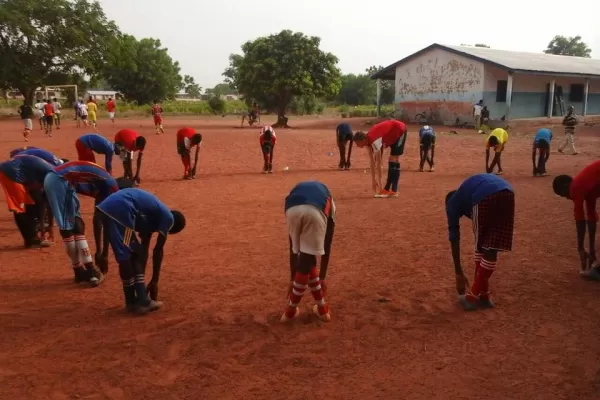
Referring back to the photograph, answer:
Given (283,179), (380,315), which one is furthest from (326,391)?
(283,179)

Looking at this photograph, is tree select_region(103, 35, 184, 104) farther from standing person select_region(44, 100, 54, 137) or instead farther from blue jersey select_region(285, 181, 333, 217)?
blue jersey select_region(285, 181, 333, 217)

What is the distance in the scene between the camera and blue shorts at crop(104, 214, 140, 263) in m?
4.73

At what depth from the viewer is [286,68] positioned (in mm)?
29047

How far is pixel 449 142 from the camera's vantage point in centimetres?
2127

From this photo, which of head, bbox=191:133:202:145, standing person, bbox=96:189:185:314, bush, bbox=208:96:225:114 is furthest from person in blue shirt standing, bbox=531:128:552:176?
bush, bbox=208:96:225:114

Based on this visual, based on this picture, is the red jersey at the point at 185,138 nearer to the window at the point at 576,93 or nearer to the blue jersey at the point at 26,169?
the blue jersey at the point at 26,169

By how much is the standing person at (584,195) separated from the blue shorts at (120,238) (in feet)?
14.3

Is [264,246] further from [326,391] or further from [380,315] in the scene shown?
[326,391]

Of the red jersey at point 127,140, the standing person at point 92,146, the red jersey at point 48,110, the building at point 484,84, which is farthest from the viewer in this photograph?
the building at point 484,84

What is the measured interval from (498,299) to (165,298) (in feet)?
11.3

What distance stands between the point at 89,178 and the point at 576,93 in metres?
34.5

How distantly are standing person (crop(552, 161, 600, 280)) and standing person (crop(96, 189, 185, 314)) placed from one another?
404 cm

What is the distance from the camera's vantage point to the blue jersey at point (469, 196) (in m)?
4.61

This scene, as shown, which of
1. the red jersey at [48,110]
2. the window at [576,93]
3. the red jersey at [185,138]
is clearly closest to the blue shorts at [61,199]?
the red jersey at [185,138]
